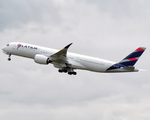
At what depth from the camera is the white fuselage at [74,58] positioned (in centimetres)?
6456

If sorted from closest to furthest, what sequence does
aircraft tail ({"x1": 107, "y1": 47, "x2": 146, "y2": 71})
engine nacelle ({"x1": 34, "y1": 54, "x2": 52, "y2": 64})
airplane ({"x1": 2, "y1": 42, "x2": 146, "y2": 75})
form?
engine nacelle ({"x1": 34, "y1": 54, "x2": 52, "y2": 64})
airplane ({"x1": 2, "y1": 42, "x2": 146, "y2": 75})
aircraft tail ({"x1": 107, "y1": 47, "x2": 146, "y2": 71})

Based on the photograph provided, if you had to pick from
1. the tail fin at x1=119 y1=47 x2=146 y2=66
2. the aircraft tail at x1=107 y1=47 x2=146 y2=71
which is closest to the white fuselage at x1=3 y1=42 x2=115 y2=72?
the aircraft tail at x1=107 y1=47 x2=146 y2=71

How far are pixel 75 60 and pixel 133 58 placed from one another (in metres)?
13.0

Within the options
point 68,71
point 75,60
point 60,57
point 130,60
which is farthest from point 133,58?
point 60,57

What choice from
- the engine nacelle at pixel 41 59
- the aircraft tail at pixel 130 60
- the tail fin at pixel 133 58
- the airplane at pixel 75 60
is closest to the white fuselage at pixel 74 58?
the airplane at pixel 75 60

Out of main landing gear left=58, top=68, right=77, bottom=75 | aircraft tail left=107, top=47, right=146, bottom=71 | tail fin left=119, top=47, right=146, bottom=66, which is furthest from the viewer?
main landing gear left=58, top=68, right=77, bottom=75

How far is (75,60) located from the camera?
6594cm

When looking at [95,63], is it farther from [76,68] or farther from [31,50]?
[31,50]

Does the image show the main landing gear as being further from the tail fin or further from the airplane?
the tail fin

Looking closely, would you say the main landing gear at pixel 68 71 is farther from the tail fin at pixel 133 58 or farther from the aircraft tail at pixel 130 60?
the tail fin at pixel 133 58

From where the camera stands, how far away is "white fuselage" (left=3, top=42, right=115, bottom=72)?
64.6m

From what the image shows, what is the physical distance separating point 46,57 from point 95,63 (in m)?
10.9

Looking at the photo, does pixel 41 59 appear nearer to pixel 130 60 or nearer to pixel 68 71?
pixel 68 71

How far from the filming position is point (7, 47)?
2827 inches
